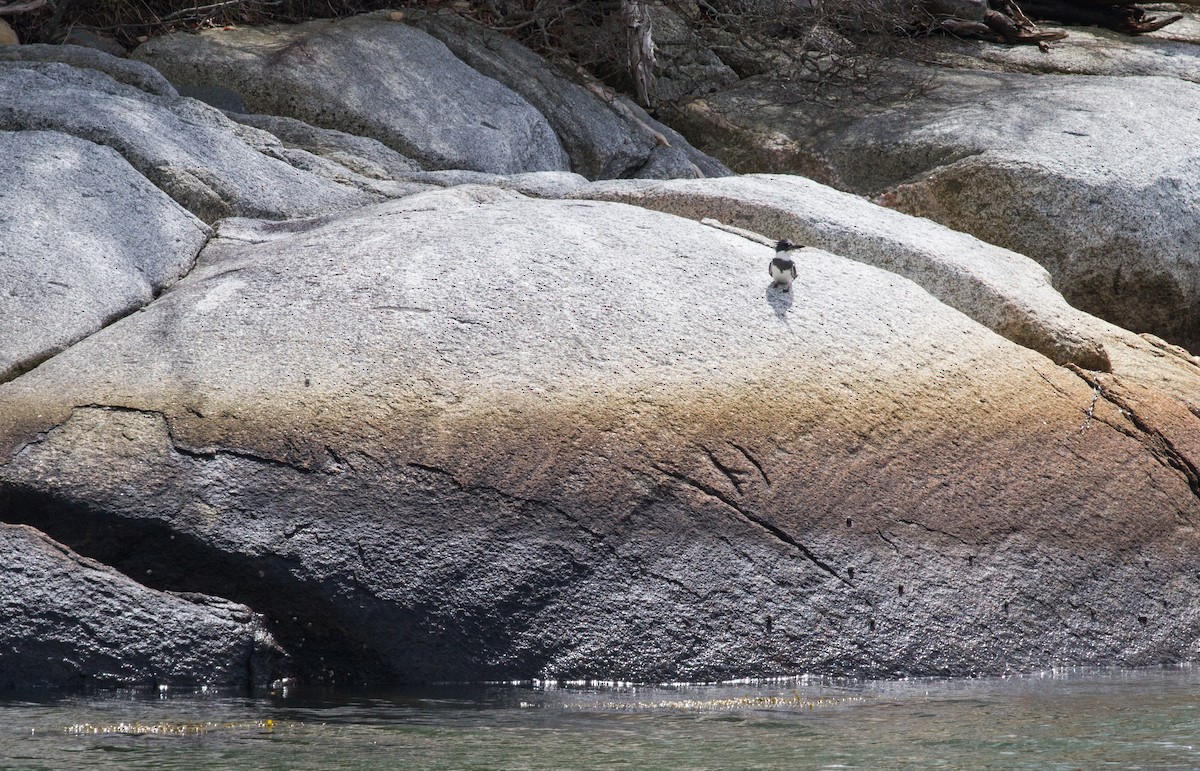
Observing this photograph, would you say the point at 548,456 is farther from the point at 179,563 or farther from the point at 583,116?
the point at 583,116

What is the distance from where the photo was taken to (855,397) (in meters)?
4.85

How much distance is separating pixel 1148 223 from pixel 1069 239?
48cm

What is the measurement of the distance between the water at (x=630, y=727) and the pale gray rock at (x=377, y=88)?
192 inches

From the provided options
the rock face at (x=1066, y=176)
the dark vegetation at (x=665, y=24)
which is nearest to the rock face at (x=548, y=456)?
the rock face at (x=1066, y=176)

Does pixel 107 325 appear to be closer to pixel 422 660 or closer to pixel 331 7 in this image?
pixel 422 660

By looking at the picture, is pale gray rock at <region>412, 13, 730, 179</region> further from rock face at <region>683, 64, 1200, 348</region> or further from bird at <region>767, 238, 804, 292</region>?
bird at <region>767, 238, 804, 292</region>

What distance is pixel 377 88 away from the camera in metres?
8.38

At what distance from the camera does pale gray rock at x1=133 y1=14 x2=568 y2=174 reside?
8195 millimetres

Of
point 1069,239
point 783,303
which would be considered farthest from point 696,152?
point 783,303

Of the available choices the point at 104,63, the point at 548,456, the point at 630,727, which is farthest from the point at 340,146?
the point at 630,727

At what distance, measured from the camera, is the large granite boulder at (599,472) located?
13.8 feet

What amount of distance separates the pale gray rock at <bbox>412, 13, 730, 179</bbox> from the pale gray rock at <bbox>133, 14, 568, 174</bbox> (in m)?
0.28

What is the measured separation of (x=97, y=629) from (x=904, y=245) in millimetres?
3984

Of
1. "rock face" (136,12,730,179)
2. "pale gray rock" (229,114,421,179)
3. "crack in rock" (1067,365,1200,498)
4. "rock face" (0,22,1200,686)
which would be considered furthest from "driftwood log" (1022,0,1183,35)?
"crack in rock" (1067,365,1200,498)
